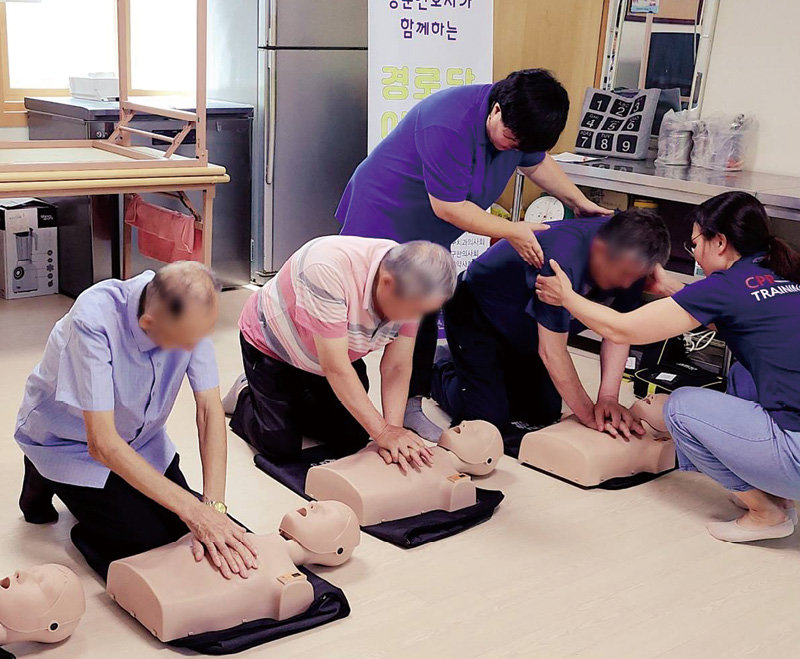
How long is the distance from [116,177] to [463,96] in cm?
154

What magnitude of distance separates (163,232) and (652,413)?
2189 mm

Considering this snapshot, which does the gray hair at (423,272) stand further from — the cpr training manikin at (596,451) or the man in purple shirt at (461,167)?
the cpr training manikin at (596,451)

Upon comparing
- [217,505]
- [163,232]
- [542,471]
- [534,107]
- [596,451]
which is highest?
[534,107]

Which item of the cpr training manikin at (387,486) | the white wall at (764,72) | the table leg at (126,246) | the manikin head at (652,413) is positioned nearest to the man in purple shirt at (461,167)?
the cpr training manikin at (387,486)

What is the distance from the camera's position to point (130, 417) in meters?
2.16

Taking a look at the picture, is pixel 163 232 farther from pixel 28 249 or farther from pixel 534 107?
pixel 534 107

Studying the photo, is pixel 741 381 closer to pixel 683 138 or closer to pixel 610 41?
pixel 683 138

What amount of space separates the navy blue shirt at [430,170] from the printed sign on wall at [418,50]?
111 cm

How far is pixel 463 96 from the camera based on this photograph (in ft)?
9.46

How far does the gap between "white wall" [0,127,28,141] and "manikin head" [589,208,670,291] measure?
3.06 metres

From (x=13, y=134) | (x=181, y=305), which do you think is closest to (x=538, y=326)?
(x=181, y=305)

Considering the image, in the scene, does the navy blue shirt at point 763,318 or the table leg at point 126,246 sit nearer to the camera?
the navy blue shirt at point 763,318

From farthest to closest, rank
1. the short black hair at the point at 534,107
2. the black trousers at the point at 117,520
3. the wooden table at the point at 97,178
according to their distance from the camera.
Answer: the wooden table at the point at 97,178 → the short black hair at the point at 534,107 → the black trousers at the point at 117,520

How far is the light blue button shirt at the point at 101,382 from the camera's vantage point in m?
2.00
